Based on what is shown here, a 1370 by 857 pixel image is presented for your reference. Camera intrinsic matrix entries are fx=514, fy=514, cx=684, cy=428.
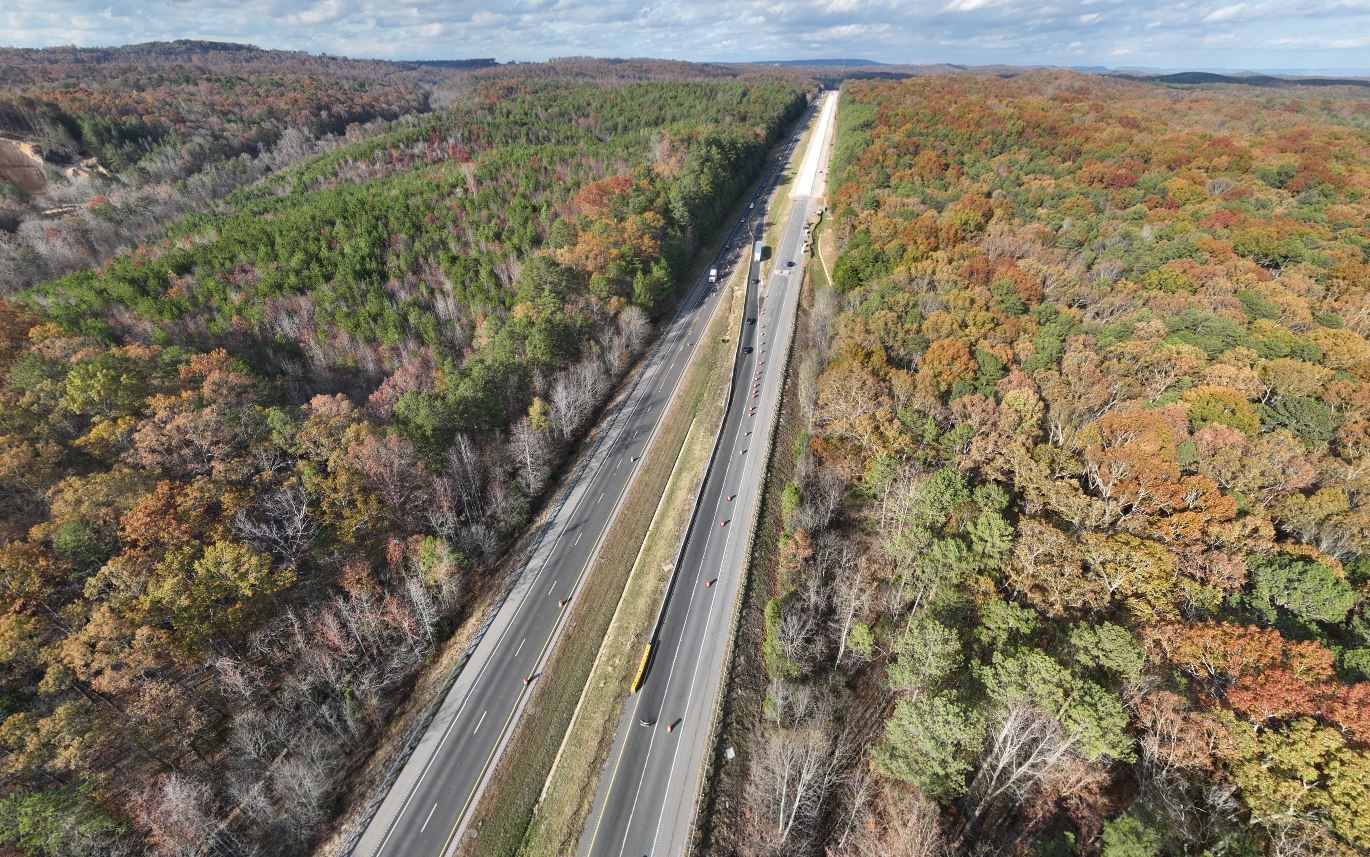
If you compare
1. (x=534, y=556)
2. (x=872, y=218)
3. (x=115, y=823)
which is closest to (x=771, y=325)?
(x=872, y=218)

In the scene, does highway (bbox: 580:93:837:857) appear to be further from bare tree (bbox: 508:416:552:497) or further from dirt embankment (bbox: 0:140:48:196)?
dirt embankment (bbox: 0:140:48:196)

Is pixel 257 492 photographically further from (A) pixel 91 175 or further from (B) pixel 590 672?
(A) pixel 91 175

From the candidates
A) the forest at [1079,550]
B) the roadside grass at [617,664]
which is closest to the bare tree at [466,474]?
the roadside grass at [617,664]

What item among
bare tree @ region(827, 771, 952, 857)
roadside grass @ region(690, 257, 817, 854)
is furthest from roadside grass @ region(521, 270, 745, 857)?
bare tree @ region(827, 771, 952, 857)

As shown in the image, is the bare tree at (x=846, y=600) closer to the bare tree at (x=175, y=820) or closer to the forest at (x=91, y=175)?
the bare tree at (x=175, y=820)

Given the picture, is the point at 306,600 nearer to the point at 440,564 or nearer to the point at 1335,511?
the point at 440,564

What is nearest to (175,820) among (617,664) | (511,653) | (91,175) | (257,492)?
(511,653)
